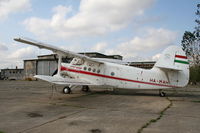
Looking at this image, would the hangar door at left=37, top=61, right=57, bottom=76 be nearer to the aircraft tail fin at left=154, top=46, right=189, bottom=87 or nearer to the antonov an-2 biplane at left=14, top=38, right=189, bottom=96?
the antonov an-2 biplane at left=14, top=38, right=189, bottom=96

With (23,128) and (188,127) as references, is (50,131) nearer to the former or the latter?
(23,128)

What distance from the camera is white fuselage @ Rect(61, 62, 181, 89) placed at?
1298cm

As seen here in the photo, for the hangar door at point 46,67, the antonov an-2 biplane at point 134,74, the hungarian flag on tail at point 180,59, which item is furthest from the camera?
the hangar door at point 46,67

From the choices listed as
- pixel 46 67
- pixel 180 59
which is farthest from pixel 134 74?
pixel 46 67

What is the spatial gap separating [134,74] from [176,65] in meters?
2.96

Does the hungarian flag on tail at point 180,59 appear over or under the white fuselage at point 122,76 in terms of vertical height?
over

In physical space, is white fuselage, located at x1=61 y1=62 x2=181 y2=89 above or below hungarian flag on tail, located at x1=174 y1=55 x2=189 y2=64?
below

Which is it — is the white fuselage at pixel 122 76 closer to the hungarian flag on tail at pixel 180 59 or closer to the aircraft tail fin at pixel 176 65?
the aircraft tail fin at pixel 176 65

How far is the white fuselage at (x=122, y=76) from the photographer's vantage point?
42.6 feet

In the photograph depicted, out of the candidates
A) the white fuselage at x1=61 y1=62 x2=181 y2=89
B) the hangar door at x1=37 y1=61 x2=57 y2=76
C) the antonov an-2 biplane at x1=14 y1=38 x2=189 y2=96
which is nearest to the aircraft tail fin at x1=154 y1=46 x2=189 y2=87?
the antonov an-2 biplane at x1=14 y1=38 x2=189 y2=96

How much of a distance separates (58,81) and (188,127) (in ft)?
26.9

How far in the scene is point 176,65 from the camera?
42.2 ft

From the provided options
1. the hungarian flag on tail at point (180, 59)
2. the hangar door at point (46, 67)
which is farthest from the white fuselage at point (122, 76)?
the hangar door at point (46, 67)

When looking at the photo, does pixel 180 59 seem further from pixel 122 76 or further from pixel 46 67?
pixel 46 67
